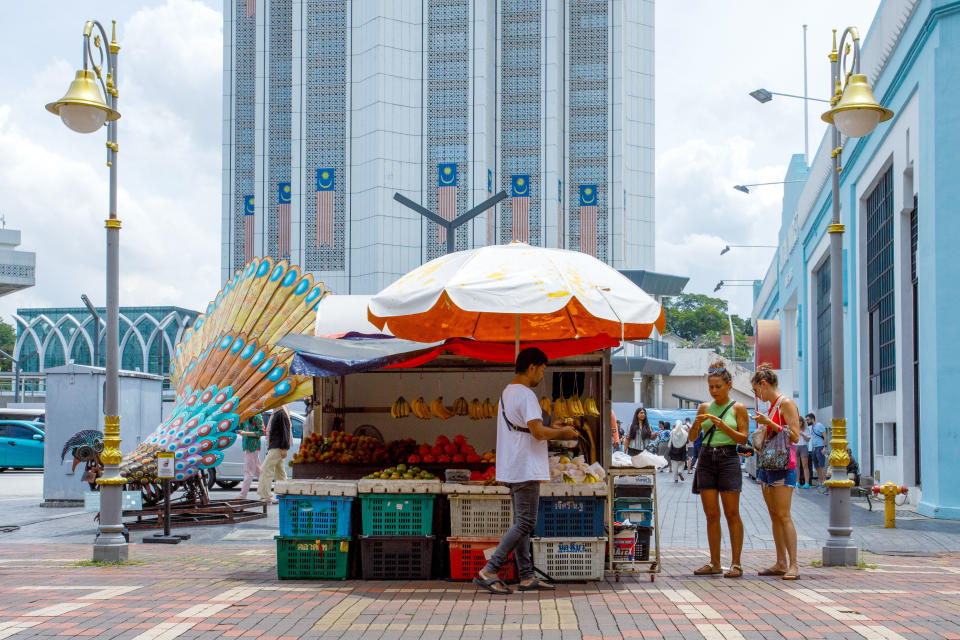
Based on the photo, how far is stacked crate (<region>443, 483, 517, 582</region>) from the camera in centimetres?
878

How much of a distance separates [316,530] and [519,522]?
6.47 ft

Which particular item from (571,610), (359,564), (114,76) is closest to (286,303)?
(114,76)

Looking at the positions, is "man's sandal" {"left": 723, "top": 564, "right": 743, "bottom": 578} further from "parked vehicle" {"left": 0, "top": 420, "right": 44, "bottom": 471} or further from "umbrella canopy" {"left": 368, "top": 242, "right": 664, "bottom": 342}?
"parked vehicle" {"left": 0, "top": 420, "right": 44, "bottom": 471}

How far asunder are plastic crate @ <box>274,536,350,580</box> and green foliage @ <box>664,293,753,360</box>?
338 ft

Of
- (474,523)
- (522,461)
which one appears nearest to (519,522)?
(522,461)

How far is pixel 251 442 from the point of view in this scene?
16.9m

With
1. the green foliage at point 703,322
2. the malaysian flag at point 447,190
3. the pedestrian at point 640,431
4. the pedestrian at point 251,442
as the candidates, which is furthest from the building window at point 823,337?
the green foliage at point 703,322

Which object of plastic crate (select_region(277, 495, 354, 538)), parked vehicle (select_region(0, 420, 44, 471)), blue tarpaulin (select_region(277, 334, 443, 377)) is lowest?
parked vehicle (select_region(0, 420, 44, 471))

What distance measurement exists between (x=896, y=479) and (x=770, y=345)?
79.2 feet

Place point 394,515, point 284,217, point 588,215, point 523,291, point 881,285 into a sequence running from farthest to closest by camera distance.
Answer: point 588,215 → point 284,217 → point 881,285 → point 394,515 → point 523,291

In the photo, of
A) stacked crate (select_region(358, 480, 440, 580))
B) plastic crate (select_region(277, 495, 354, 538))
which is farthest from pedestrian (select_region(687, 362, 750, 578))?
plastic crate (select_region(277, 495, 354, 538))

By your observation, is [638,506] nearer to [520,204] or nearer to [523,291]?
[523,291]

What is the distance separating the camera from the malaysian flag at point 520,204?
2435 inches

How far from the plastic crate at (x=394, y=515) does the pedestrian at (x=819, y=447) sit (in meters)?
15.4
